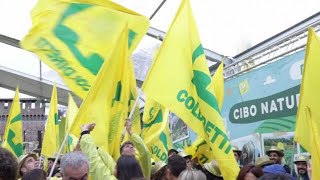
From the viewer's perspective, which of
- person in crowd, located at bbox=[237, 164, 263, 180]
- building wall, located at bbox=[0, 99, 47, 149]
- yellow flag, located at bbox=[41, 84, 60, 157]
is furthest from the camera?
building wall, located at bbox=[0, 99, 47, 149]

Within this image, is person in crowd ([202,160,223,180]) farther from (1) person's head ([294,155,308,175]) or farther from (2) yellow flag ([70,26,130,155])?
(1) person's head ([294,155,308,175])

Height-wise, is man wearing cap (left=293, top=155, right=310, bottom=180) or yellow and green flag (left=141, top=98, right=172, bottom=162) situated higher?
yellow and green flag (left=141, top=98, right=172, bottom=162)

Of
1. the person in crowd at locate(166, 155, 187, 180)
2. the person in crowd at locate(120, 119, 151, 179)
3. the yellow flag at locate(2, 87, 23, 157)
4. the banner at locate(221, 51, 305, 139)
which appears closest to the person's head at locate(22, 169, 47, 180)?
the person in crowd at locate(120, 119, 151, 179)

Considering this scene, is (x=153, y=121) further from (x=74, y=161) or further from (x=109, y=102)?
(x=74, y=161)

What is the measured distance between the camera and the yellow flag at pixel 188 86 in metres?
4.54

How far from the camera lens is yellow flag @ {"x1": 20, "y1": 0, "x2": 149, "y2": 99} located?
5.48 m

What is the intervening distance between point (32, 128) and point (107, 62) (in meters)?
27.0

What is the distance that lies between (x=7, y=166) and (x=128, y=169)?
1.49 m

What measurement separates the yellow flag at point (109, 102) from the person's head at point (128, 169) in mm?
573

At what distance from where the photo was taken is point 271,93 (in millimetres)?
8281

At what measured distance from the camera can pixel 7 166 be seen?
229 centimetres

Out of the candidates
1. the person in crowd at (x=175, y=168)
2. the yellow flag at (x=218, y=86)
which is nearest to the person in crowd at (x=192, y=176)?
the person in crowd at (x=175, y=168)

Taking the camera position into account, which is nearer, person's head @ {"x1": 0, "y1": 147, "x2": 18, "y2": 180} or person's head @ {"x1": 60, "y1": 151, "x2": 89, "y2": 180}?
person's head @ {"x1": 0, "y1": 147, "x2": 18, "y2": 180}

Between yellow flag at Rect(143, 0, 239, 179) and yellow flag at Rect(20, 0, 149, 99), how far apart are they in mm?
603
